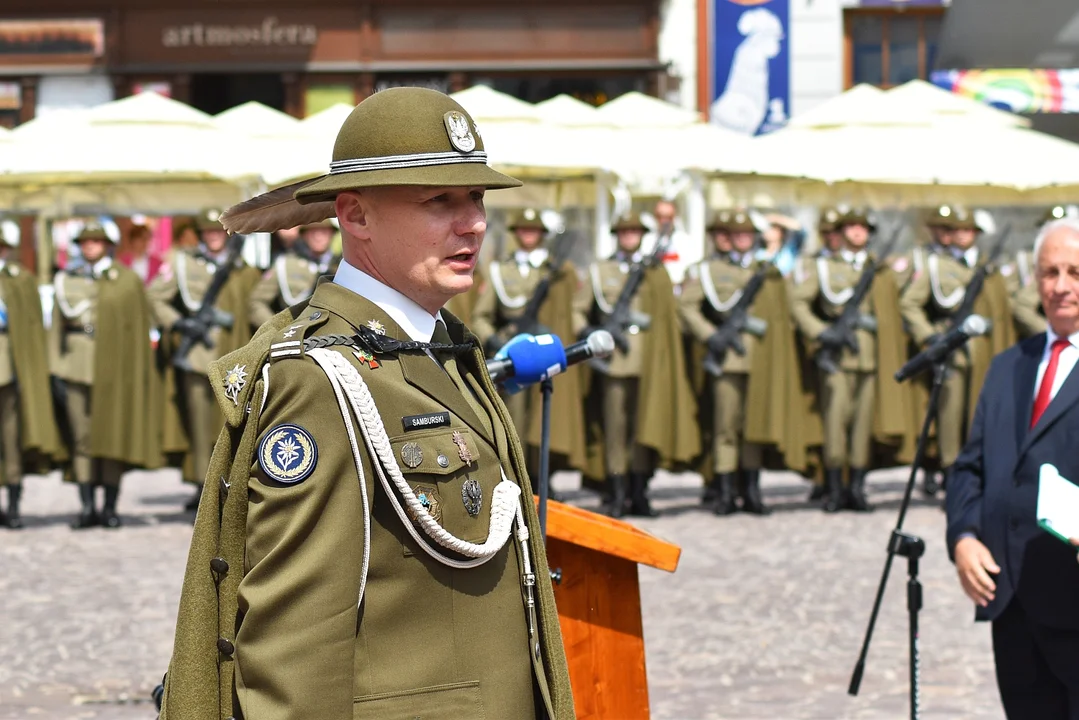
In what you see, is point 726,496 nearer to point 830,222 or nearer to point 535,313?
point 535,313

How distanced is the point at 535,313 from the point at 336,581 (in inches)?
408

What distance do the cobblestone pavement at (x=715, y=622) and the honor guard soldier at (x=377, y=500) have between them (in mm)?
4006

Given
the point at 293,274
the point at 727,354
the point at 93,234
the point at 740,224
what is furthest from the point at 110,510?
the point at 740,224

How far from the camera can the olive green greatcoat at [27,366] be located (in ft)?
41.5

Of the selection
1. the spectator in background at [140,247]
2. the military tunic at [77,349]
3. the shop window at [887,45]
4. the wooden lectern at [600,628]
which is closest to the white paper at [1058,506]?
the wooden lectern at [600,628]

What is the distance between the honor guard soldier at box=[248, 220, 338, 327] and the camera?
1298 centimetres

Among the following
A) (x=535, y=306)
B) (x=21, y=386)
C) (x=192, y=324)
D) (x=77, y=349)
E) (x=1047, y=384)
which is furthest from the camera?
(x=192, y=324)

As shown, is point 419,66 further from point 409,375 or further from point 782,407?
point 409,375

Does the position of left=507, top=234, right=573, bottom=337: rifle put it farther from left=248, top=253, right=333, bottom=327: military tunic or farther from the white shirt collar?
the white shirt collar

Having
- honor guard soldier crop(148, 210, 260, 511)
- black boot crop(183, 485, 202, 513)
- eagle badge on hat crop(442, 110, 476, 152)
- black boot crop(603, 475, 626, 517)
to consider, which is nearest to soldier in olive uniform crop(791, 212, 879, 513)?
black boot crop(603, 475, 626, 517)

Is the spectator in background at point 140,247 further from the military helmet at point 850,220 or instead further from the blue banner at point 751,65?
the blue banner at point 751,65

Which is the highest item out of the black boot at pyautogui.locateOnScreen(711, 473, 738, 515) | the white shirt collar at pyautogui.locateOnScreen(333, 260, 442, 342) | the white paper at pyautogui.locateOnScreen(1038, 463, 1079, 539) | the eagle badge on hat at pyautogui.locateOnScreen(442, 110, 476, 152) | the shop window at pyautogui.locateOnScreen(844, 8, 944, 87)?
the shop window at pyautogui.locateOnScreen(844, 8, 944, 87)

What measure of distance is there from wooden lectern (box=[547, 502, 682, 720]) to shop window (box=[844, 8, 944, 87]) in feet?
67.0

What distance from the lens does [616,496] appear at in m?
13.1
